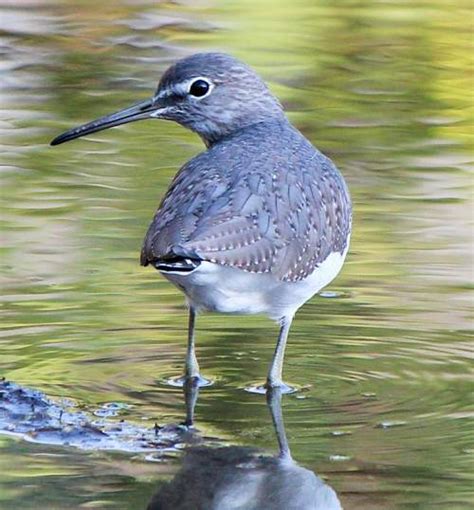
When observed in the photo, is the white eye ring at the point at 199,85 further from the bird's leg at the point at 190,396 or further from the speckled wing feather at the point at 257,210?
the bird's leg at the point at 190,396

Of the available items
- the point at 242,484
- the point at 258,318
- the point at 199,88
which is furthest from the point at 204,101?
the point at 242,484

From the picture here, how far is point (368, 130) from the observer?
44.7 ft

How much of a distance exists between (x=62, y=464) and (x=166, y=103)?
3018 mm

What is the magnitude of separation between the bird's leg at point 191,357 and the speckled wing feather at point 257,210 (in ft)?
2.01

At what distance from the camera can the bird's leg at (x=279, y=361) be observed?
8609mm

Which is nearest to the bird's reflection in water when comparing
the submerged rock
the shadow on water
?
the shadow on water

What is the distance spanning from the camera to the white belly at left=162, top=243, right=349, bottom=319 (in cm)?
799

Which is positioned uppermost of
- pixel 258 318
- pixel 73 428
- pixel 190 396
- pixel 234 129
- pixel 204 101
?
pixel 204 101

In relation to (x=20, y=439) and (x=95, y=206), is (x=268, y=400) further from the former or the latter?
(x=95, y=206)

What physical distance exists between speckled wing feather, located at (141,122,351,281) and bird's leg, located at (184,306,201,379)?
0.61 meters

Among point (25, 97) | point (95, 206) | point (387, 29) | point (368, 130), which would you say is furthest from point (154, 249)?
point (387, 29)

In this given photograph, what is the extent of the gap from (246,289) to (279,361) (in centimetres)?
65

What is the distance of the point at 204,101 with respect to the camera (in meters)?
9.58

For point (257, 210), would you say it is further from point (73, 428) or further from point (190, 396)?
point (73, 428)
